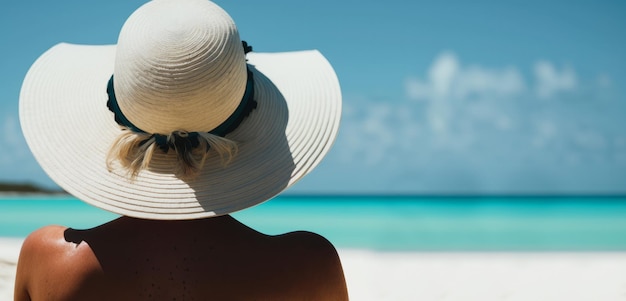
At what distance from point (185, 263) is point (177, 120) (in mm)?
241

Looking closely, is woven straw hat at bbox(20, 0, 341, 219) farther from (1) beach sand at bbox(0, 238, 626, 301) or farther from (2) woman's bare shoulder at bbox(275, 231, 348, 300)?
(1) beach sand at bbox(0, 238, 626, 301)

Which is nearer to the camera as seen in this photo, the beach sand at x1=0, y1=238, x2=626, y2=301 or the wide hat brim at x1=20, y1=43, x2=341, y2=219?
the wide hat brim at x1=20, y1=43, x2=341, y2=219

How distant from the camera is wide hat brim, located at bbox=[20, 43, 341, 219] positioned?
102 cm

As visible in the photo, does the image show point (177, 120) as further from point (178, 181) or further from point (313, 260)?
point (313, 260)

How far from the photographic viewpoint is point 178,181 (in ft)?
3.40

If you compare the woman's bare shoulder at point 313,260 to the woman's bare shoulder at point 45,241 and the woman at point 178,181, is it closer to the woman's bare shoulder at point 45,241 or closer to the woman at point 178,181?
the woman at point 178,181

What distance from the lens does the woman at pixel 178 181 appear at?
0.99 metres

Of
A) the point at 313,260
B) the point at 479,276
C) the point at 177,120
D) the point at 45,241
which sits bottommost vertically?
the point at 479,276

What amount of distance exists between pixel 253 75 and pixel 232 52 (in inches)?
8.1

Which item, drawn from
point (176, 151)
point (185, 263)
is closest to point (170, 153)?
point (176, 151)

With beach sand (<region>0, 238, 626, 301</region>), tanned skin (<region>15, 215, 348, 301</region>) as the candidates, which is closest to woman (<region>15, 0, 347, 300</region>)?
tanned skin (<region>15, 215, 348, 301</region>)

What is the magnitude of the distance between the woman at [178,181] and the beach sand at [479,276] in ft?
10.9

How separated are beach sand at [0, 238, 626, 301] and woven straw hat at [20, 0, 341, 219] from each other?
3276 millimetres

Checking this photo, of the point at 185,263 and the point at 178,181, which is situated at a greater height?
the point at 178,181
